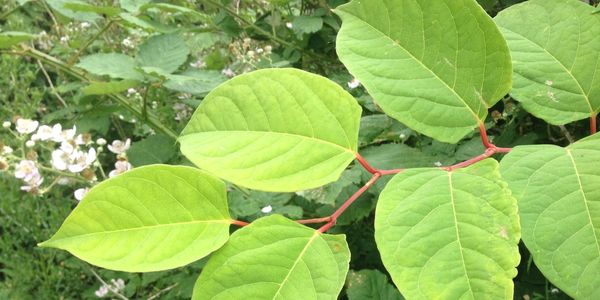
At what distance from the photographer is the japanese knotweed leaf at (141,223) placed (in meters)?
0.43

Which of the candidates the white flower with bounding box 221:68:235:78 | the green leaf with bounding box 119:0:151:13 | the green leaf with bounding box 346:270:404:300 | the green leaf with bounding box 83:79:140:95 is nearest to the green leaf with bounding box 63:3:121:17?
the green leaf with bounding box 119:0:151:13

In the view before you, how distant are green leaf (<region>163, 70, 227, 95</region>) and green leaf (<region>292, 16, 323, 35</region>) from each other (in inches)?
8.4

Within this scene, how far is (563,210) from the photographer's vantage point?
394 mm

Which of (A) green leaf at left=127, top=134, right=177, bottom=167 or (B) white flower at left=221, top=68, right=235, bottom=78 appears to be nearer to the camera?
(A) green leaf at left=127, top=134, right=177, bottom=167

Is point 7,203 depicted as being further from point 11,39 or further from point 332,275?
point 332,275

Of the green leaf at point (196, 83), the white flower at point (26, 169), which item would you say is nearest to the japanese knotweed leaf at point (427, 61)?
the green leaf at point (196, 83)

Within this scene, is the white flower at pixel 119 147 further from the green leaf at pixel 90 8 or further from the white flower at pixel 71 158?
the green leaf at pixel 90 8

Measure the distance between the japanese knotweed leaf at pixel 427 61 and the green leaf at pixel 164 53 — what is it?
28.9 inches

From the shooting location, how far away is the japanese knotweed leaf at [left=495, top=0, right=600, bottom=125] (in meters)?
0.48

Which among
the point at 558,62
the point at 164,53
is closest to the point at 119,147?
the point at 164,53

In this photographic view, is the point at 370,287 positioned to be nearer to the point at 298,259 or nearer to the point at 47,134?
the point at 298,259

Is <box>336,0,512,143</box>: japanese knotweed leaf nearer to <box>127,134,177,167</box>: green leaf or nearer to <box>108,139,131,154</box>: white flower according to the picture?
<box>127,134,177,167</box>: green leaf

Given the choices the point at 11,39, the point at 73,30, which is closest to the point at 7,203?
the point at 73,30

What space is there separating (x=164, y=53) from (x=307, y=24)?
0.32 metres
